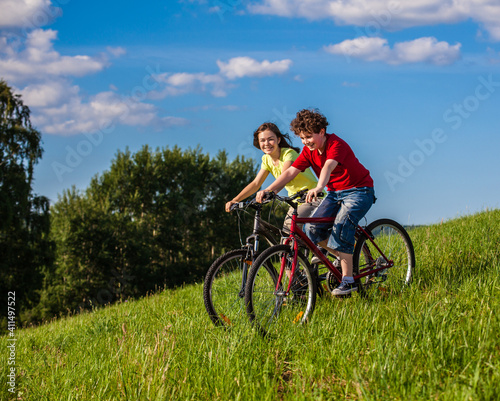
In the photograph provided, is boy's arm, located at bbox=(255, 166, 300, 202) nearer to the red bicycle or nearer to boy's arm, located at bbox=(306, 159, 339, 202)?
the red bicycle

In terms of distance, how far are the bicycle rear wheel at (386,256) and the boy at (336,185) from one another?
38 cm

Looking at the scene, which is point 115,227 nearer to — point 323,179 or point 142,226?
point 142,226

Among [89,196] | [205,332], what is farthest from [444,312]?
[89,196]

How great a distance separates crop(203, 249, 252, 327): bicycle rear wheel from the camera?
14.2ft

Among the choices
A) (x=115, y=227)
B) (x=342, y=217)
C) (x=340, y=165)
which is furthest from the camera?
(x=115, y=227)

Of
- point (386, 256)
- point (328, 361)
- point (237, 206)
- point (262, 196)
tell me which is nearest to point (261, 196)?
point (262, 196)

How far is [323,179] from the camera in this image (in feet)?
14.8

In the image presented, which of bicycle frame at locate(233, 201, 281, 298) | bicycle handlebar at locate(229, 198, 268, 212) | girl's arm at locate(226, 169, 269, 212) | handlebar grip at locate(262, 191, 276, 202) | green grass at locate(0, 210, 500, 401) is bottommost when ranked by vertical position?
green grass at locate(0, 210, 500, 401)

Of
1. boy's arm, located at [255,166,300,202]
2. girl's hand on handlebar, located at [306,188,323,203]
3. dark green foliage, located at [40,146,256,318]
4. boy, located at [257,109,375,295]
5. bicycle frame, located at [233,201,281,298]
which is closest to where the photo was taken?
girl's hand on handlebar, located at [306,188,323,203]

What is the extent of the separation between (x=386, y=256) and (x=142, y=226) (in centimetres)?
3022

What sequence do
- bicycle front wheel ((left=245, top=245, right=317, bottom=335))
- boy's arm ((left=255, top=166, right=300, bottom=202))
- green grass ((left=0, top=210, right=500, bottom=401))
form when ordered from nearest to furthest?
green grass ((left=0, top=210, right=500, bottom=401)) < bicycle front wheel ((left=245, top=245, right=317, bottom=335)) < boy's arm ((left=255, top=166, right=300, bottom=202))

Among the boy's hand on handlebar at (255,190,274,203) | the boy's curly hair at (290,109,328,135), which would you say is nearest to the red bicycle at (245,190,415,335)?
the boy's hand on handlebar at (255,190,274,203)

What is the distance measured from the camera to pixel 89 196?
→ 116 ft

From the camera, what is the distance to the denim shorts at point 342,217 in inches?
186
